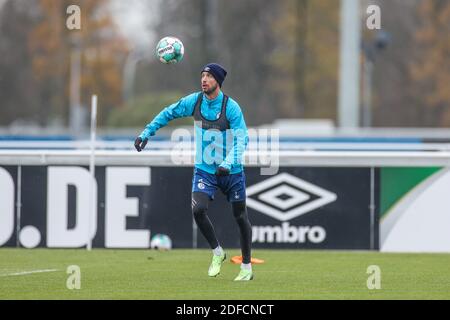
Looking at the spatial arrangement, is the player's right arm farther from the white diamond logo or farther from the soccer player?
the white diamond logo

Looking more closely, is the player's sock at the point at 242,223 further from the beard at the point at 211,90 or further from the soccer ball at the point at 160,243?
the soccer ball at the point at 160,243

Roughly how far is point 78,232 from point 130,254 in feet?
4.75

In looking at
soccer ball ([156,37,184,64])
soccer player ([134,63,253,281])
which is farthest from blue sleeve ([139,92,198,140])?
soccer ball ([156,37,184,64])

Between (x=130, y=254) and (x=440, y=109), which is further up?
(x=440, y=109)

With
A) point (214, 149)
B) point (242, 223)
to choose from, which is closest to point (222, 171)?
point (214, 149)

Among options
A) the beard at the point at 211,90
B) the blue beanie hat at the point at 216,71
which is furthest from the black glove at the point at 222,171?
the blue beanie hat at the point at 216,71

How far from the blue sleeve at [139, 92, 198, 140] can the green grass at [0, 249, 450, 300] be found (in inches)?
65.8

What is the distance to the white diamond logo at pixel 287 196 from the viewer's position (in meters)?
18.6

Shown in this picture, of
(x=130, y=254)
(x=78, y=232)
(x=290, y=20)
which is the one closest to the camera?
(x=130, y=254)

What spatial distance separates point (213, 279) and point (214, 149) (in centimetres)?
148

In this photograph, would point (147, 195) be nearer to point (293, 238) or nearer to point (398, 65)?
point (293, 238)

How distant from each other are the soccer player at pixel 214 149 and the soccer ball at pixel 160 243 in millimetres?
4745
